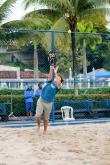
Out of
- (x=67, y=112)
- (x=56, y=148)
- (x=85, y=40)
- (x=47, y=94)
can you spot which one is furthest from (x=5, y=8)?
(x=56, y=148)

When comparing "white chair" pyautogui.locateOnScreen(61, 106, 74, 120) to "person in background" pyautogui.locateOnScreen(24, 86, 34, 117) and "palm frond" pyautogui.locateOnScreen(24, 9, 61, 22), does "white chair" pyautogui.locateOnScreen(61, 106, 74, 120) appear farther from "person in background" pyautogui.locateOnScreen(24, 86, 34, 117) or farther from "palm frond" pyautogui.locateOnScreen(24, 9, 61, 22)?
"palm frond" pyautogui.locateOnScreen(24, 9, 61, 22)

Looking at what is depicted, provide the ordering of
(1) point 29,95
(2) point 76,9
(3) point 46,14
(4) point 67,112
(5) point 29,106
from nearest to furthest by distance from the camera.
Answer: (4) point 67,112 → (5) point 29,106 → (1) point 29,95 → (2) point 76,9 → (3) point 46,14

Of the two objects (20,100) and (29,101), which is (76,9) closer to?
(20,100)

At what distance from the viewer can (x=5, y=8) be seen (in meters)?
22.6

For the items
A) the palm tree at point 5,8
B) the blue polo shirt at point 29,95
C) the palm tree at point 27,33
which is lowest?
the blue polo shirt at point 29,95

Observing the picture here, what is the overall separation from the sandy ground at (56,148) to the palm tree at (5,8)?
11342mm

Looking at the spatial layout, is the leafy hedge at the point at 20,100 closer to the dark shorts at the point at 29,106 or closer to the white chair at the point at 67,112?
the dark shorts at the point at 29,106

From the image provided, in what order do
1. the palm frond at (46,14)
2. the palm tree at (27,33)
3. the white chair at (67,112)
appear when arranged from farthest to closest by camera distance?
1. the palm frond at (46,14)
2. the palm tree at (27,33)
3. the white chair at (67,112)

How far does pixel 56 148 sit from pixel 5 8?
1419 cm

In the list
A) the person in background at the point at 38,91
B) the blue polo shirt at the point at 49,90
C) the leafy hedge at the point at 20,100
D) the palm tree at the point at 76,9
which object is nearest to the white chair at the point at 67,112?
the person in background at the point at 38,91

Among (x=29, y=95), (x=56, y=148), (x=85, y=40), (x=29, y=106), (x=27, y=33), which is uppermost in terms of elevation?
(x=85, y=40)

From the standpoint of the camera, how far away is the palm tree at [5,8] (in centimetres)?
2255

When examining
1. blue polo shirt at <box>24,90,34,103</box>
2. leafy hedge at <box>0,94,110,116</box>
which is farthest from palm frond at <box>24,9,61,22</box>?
blue polo shirt at <box>24,90,34,103</box>

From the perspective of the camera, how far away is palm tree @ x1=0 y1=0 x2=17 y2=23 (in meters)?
22.5
